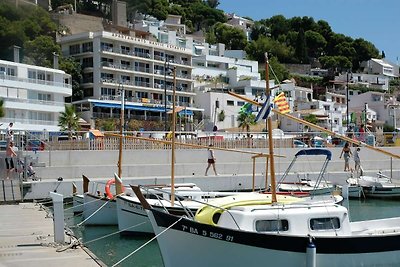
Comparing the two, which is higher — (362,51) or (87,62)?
(362,51)

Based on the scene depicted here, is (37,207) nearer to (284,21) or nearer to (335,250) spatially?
(335,250)

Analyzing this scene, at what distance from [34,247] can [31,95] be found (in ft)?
155

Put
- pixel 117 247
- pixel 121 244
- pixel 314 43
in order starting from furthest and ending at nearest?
pixel 314 43 → pixel 121 244 → pixel 117 247

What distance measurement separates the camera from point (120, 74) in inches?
2992

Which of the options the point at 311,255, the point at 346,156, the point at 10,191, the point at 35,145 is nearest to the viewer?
the point at 311,255

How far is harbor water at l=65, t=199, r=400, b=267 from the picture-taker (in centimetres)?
1778

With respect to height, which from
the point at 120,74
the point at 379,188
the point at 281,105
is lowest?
the point at 379,188

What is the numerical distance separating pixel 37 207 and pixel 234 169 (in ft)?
51.8

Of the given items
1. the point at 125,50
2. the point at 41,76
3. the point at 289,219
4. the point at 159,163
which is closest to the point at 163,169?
the point at 159,163

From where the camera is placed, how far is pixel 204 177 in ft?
111

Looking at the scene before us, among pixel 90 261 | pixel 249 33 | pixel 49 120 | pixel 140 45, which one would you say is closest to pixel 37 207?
pixel 90 261

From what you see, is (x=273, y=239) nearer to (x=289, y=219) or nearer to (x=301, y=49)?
(x=289, y=219)

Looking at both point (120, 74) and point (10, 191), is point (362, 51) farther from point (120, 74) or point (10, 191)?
point (10, 191)

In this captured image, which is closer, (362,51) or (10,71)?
(10,71)
